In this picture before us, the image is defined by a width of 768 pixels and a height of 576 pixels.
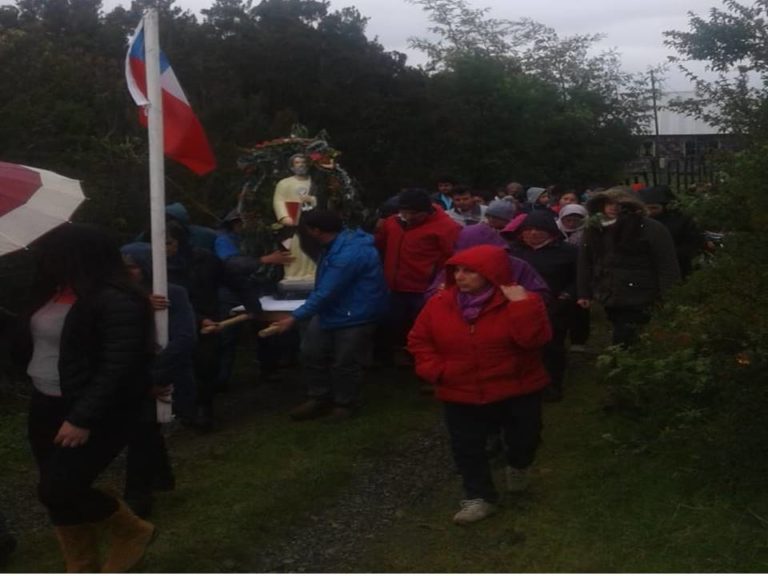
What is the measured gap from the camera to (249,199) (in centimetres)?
931

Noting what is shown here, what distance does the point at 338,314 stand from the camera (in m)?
8.18

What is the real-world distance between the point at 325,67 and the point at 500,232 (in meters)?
12.2

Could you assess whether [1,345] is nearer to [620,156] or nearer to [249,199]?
[249,199]

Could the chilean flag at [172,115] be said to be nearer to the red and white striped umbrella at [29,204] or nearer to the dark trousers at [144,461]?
the red and white striped umbrella at [29,204]

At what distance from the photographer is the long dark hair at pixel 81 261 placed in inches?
184

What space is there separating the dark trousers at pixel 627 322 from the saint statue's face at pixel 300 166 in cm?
274

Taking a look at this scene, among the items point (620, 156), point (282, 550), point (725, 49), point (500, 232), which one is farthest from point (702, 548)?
point (620, 156)

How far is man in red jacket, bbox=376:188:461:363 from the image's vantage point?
8867 mm

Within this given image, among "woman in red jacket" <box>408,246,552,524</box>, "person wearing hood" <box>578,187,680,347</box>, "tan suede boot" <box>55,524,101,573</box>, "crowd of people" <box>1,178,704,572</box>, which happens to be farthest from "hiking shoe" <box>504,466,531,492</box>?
"tan suede boot" <box>55,524,101,573</box>

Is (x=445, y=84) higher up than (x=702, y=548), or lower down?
higher up

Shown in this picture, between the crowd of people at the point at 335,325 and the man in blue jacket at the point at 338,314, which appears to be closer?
the crowd of people at the point at 335,325

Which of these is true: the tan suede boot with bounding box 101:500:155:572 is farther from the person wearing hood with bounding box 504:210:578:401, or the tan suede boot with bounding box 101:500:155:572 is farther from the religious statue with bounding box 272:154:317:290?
the religious statue with bounding box 272:154:317:290

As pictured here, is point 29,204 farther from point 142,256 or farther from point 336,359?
point 336,359

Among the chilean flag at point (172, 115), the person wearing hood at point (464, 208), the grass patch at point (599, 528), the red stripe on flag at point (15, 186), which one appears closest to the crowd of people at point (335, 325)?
the grass patch at point (599, 528)
